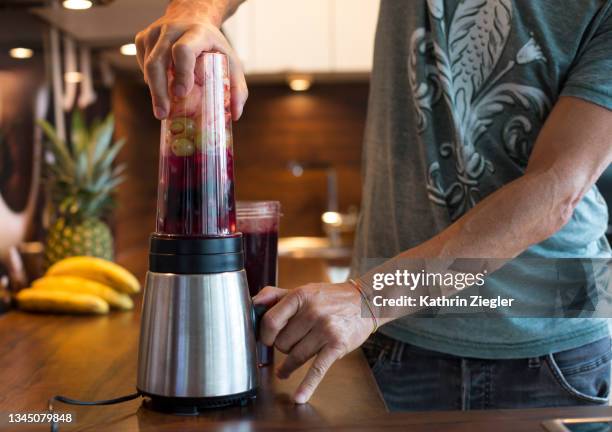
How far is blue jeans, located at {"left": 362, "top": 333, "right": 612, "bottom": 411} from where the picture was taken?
Answer: 0.97 m

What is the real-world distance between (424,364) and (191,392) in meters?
0.42

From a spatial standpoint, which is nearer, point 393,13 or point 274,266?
point 274,266

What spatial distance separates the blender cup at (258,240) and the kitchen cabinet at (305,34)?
8.23 feet

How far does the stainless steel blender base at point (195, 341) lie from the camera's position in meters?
0.68

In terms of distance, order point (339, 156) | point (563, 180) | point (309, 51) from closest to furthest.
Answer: point (563, 180) < point (309, 51) < point (339, 156)

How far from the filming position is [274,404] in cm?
74

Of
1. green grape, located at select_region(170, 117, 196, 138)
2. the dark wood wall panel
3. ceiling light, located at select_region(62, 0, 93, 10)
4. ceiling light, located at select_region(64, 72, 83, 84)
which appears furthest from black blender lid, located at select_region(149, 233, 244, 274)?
the dark wood wall panel

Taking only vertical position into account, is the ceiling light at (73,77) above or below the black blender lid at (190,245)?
above

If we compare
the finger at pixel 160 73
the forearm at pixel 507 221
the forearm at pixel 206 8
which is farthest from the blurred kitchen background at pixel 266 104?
the finger at pixel 160 73

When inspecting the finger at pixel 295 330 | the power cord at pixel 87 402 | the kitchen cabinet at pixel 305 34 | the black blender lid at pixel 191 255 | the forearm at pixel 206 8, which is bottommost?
the power cord at pixel 87 402

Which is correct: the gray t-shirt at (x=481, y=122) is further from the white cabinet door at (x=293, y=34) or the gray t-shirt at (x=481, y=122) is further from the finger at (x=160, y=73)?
the white cabinet door at (x=293, y=34)

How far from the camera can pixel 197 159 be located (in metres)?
0.69

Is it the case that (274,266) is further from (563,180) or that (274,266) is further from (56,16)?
(56,16)

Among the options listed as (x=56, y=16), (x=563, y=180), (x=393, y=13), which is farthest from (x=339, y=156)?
(x=563, y=180)
